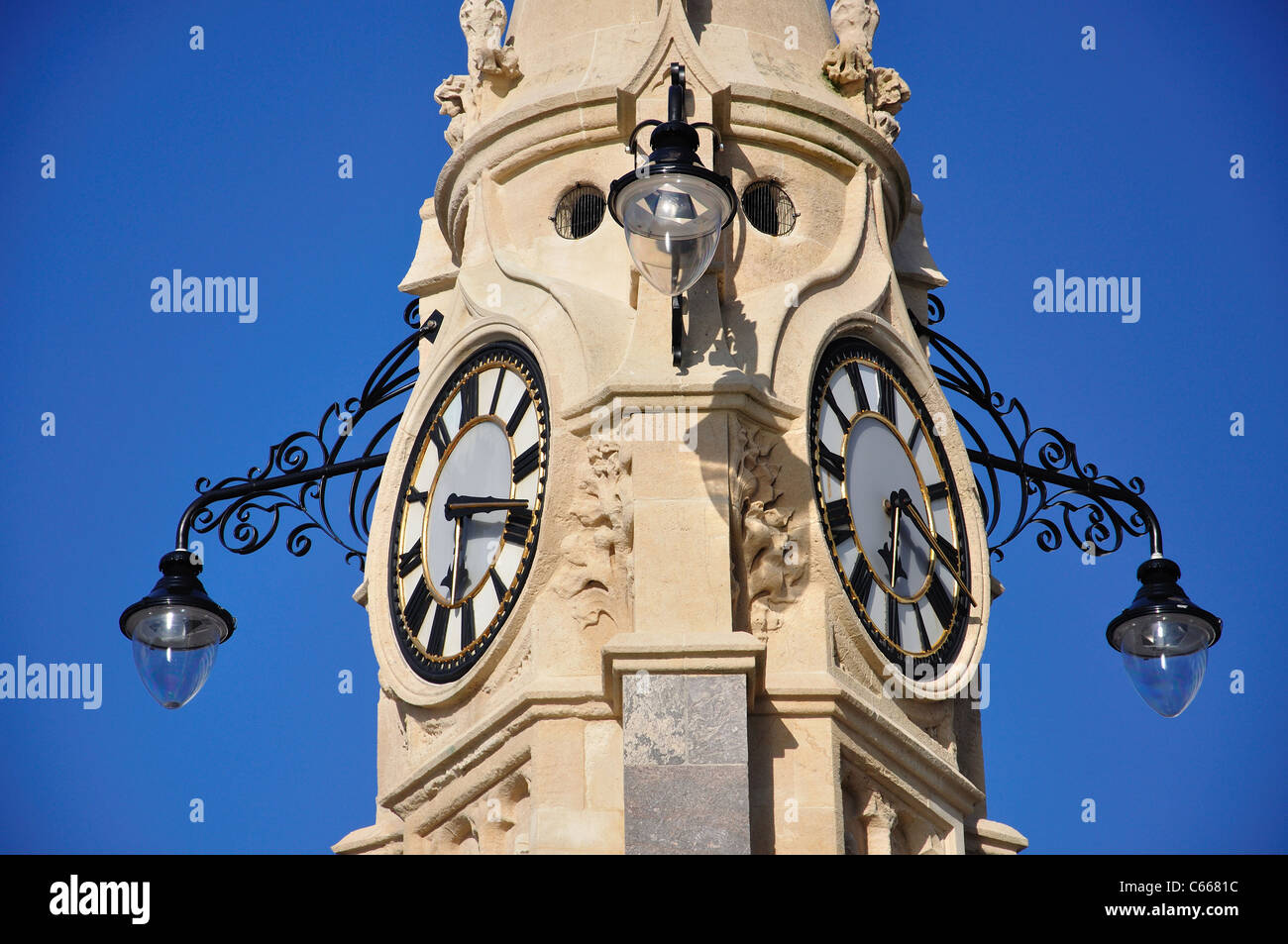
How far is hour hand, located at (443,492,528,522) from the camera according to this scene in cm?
1734

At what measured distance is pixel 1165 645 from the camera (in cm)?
1672

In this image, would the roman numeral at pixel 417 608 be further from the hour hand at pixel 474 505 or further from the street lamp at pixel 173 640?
the street lamp at pixel 173 640

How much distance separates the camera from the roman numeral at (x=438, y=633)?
57.9 feet

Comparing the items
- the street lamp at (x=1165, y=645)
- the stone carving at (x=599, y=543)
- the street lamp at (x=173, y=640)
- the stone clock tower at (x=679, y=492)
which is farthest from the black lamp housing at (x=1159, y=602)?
the street lamp at (x=173, y=640)

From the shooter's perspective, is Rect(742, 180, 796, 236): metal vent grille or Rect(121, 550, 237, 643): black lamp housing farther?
Rect(742, 180, 796, 236): metal vent grille

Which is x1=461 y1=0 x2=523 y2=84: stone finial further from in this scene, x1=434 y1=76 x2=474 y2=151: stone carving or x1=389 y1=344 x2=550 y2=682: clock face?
x1=389 y1=344 x2=550 y2=682: clock face

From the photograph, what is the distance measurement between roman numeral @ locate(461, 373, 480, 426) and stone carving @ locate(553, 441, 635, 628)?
1.43 meters

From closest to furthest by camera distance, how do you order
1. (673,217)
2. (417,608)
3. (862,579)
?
1. (673,217)
2. (862,579)
3. (417,608)

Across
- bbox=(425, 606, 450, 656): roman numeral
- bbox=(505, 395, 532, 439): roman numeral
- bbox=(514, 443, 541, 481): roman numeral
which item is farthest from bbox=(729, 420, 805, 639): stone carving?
bbox=(425, 606, 450, 656): roman numeral

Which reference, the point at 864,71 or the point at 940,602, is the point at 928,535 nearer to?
the point at 940,602

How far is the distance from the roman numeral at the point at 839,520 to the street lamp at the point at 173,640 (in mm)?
3599

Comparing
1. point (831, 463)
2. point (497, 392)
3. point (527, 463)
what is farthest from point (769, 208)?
point (527, 463)

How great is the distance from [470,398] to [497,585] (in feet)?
4.94
